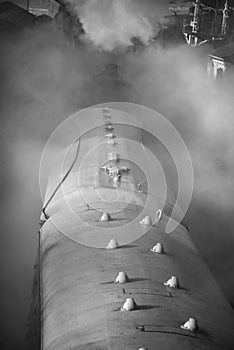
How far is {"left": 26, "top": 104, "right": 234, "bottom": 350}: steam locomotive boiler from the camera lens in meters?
5.65

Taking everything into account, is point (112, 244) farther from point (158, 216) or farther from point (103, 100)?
point (103, 100)

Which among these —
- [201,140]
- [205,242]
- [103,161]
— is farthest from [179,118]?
[103,161]

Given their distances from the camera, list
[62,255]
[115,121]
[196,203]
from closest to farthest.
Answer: [62,255] < [115,121] < [196,203]

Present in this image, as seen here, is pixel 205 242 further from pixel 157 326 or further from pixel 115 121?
pixel 157 326

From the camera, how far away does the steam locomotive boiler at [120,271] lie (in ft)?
18.5

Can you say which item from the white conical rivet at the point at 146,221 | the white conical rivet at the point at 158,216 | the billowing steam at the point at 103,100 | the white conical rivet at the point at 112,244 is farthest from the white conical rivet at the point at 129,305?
the billowing steam at the point at 103,100

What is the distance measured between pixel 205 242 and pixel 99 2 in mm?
8120

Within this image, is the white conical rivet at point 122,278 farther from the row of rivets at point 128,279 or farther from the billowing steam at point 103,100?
the billowing steam at point 103,100

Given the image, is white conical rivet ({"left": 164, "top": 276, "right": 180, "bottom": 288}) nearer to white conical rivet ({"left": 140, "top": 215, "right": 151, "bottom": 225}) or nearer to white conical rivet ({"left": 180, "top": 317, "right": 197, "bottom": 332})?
white conical rivet ({"left": 180, "top": 317, "right": 197, "bottom": 332})

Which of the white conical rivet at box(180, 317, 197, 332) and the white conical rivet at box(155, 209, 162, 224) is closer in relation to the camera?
the white conical rivet at box(180, 317, 197, 332)

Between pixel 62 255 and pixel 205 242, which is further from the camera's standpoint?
pixel 205 242

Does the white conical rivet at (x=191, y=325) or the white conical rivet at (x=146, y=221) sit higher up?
the white conical rivet at (x=146, y=221)

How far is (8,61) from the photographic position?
66.6ft

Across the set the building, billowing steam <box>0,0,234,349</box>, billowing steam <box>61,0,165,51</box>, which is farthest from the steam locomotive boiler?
the building
